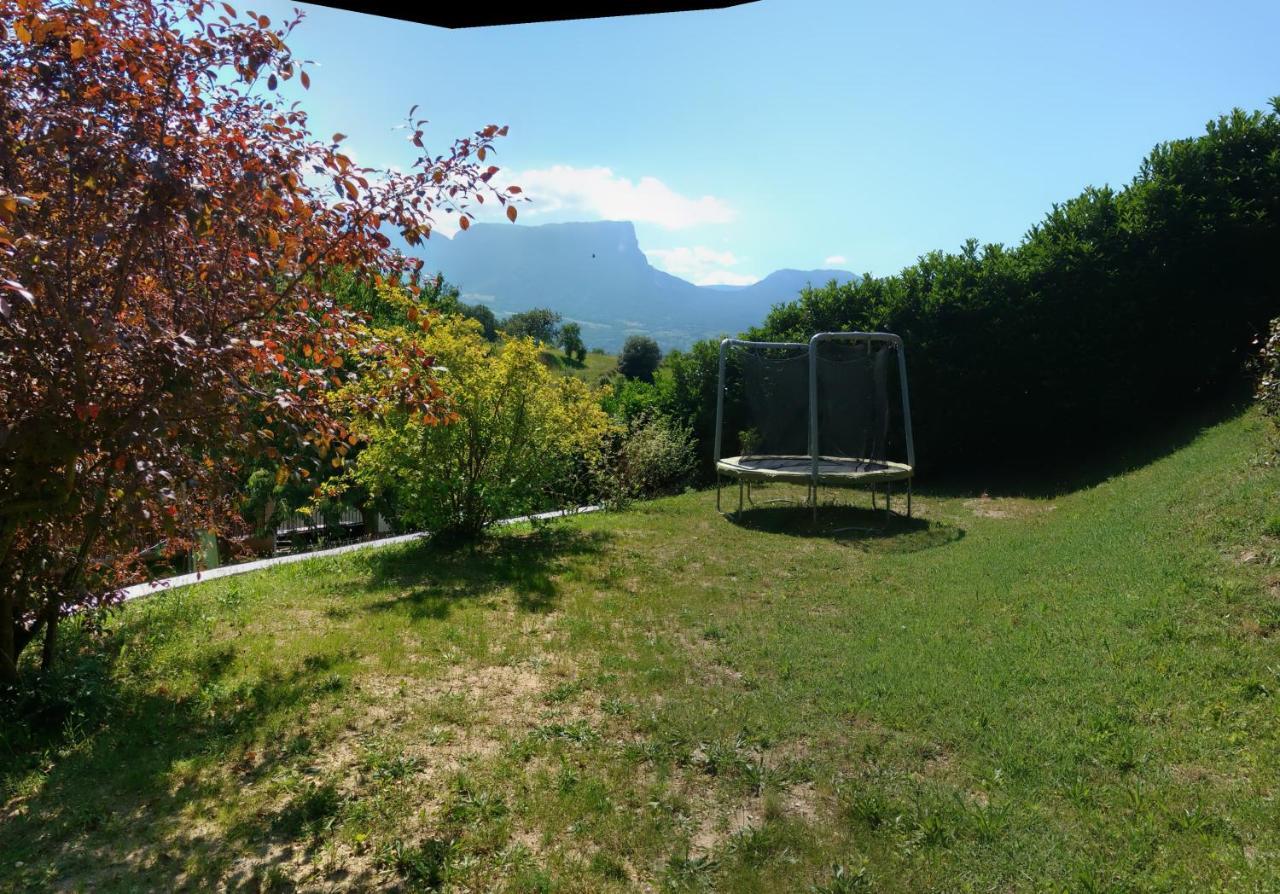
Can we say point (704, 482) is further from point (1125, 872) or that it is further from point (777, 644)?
point (1125, 872)

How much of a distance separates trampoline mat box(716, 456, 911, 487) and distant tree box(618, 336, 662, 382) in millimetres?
49444

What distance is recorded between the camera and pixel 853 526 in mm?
9703

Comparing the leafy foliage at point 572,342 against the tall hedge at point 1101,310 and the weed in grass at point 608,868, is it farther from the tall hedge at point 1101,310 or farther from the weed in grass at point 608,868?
the weed in grass at point 608,868

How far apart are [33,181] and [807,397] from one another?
9.73 meters

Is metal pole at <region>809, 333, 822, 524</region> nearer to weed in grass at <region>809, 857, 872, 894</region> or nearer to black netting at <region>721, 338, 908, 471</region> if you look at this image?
black netting at <region>721, 338, 908, 471</region>

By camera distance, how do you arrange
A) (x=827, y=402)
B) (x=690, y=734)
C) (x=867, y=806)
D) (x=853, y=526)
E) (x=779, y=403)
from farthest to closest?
(x=779, y=403)
(x=827, y=402)
(x=853, y=526)
(x=690, y=734)
(x=867, y=806)

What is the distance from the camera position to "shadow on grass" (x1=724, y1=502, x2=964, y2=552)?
866 cm

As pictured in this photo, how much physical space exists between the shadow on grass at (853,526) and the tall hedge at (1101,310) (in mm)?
3736

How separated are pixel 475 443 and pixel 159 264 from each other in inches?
A: 215

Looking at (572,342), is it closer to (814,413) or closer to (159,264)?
(814,413)

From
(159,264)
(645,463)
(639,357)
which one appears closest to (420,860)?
(159,264)

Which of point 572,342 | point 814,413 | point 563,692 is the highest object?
point 572,342

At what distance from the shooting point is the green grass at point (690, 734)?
8.90ft

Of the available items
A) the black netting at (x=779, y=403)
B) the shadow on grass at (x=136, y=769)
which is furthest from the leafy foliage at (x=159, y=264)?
the black netting at (x=779, y=403)
